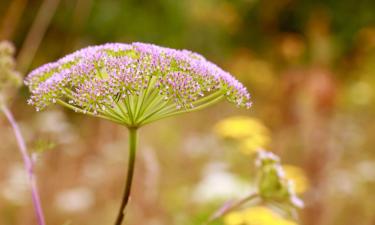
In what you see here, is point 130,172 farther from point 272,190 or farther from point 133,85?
point 272,190

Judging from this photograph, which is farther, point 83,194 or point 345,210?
point 345,210

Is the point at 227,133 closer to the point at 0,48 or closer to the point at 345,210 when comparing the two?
the point at 345,210

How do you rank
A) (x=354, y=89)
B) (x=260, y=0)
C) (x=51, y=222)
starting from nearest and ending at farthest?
(x=51, y=222) < (x=354, y=89) < (x=260, y=0)

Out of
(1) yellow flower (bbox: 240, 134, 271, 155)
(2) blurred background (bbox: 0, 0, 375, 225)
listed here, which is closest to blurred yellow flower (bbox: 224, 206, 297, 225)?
(2) blurred background (bbox: 0, 0, 375, 225)

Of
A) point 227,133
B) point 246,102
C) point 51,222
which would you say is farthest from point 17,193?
point 246,102

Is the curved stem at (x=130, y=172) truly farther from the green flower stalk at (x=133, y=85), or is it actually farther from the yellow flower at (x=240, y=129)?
the yellow flower at (x=240, y=129)

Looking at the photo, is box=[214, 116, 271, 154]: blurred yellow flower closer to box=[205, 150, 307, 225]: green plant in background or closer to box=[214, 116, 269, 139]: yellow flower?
box=[214, 116, 269, 139]: yellow flower

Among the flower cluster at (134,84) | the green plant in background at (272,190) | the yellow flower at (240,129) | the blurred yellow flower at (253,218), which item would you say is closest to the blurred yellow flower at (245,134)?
the yellow flower at (240,129)
